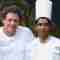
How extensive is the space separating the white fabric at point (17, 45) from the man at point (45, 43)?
0.14 feet

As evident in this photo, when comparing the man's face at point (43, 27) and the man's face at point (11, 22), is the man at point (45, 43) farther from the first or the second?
the man's face at point (11, 22)

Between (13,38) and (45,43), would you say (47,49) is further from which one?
(13,38)

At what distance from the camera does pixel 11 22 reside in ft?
2.37

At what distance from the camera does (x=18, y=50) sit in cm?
71

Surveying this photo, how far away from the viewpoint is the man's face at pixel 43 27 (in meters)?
0.73

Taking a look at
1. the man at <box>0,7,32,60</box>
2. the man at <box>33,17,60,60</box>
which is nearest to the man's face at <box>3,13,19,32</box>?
the man at <box>0,7,32,60</box>

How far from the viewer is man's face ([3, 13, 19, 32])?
0.72 m

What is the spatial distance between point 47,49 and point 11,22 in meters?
0.24

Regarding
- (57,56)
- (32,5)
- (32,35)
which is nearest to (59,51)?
(57,56)

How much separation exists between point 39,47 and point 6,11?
255mm

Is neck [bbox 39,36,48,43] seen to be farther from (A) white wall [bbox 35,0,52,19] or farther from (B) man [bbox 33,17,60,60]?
(A) white wall [bbox 35,0,52,19]

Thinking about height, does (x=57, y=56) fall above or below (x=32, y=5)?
below

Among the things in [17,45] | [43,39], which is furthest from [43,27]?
[17,45]

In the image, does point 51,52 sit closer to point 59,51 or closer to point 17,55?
point 59,51
